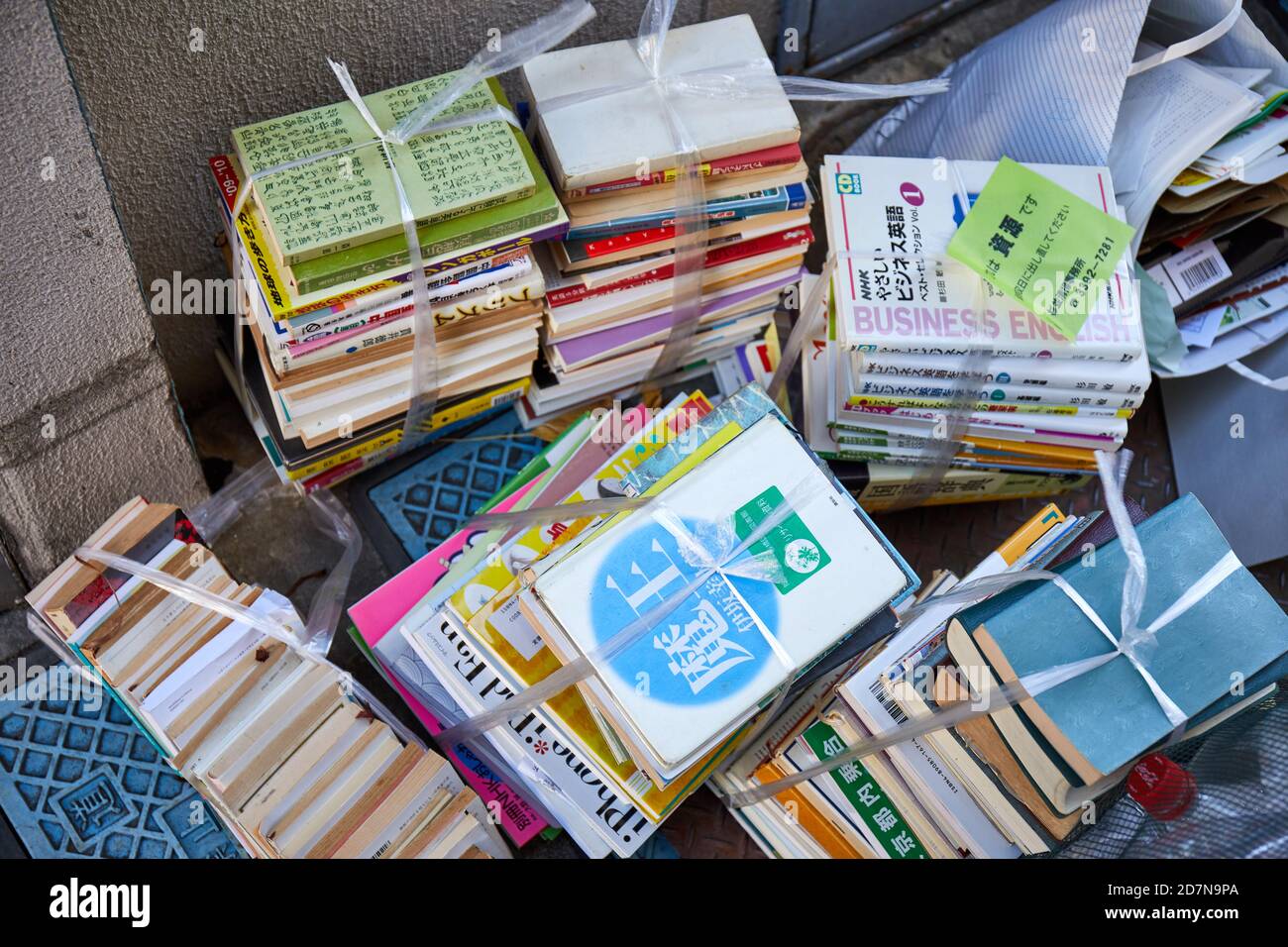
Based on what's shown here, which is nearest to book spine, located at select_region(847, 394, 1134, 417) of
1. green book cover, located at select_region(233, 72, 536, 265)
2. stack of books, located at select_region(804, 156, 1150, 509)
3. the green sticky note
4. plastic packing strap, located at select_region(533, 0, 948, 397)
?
stack of books, located at select_region(804, 156, 1150, 509)

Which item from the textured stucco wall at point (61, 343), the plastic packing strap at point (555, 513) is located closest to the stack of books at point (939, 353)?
the plastic packing strap at point (555, 513)

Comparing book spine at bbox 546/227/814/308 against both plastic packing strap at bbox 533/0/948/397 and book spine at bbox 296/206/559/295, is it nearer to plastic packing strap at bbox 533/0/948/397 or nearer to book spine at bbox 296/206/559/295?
plastic packing strap at bbox 533/0/948/397

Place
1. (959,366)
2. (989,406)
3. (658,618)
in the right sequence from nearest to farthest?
(658,618) → (959,366) → (989,406)

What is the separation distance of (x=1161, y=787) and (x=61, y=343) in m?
2.28

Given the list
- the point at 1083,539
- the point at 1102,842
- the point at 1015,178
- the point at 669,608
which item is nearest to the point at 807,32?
the point at 1015,178

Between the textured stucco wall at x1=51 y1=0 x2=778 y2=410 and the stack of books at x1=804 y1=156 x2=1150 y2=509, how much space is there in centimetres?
102

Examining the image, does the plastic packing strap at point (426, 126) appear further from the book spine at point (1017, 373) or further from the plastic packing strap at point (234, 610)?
the book spine at point (1017, 373)

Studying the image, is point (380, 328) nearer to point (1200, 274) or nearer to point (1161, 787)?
point (1161, 787)

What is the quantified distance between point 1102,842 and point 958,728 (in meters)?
0.35

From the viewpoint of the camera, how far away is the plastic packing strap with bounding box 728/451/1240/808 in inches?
86.3

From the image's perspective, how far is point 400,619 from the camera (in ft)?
9.18

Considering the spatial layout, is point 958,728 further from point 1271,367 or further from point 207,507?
point 207,507

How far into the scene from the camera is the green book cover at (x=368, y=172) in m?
2.40

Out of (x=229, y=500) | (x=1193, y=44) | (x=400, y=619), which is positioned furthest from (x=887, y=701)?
(x=1193, y=44)
